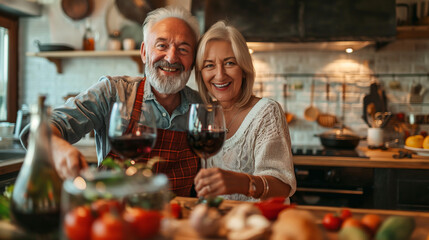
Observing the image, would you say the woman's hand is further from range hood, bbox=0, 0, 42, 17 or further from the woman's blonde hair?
range hood, bbox=0, 0, 42, 17

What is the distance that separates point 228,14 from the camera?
2895mm

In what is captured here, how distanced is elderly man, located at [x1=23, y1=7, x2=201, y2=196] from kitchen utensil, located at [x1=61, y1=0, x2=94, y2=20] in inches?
79.5

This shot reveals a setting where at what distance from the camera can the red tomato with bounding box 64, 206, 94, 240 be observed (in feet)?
1.89

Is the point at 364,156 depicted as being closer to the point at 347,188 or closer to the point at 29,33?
the point at 347,188

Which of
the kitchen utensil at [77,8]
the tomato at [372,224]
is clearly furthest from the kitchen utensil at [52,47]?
the tomato at [372,224]

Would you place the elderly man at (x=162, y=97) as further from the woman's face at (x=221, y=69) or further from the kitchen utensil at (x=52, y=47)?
the kitchen utensil at (x=52, y=47)

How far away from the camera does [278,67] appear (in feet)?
10.9

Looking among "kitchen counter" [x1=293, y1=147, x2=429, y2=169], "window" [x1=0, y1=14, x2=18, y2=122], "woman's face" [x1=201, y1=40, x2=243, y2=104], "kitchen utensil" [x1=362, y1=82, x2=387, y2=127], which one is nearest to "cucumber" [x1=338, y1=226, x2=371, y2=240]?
"woman's face" [x1=201, y1=40, x2=243, y2=104]

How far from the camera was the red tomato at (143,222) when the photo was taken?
57 centimetres

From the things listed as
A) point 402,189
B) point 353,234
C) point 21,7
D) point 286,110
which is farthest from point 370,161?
point 21,7

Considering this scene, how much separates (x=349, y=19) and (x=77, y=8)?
2385 mm

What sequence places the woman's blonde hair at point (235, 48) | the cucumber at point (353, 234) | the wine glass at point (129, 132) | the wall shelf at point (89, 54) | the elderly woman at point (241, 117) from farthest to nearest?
the wall shelf at point (89, 54), the woman's blonde hair at point (235, 48), the elderly woman at point (241, 117), the wine glass at point (129, 132), the cucumber at point (353, 234)

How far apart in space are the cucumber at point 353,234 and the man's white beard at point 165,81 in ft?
3.28

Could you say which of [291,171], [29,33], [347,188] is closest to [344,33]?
[347,188]
